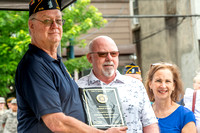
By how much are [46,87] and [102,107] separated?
0.42 meters

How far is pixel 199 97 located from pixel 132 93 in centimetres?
230

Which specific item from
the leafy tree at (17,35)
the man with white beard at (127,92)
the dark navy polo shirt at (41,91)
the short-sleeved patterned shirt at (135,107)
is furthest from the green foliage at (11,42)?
the dark navy polo shirt at (41,91)

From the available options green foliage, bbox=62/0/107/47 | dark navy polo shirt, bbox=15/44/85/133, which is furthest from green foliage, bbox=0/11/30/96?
dark navy polo shirt, bbox=15/44/85/133

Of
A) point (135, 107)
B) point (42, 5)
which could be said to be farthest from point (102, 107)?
point (42, 5)

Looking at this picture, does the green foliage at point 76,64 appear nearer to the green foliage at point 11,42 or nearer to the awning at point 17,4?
the green foliage at point 11,42

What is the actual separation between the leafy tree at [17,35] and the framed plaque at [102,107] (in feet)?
24.6

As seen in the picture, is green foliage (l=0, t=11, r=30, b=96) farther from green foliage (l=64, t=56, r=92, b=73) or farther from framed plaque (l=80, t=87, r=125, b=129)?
framed plaque (l=80, t=87, r=125, b=129)

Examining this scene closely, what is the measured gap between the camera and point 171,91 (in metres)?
3.73

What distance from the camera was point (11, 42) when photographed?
390 inches

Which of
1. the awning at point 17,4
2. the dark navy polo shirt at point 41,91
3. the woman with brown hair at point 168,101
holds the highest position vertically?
the awning at point 17,4

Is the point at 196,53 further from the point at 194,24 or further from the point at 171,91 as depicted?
the point at 171,91

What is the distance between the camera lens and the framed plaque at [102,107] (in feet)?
7.07

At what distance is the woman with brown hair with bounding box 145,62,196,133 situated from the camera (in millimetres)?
3471

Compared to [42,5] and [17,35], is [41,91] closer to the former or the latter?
[42,5]
